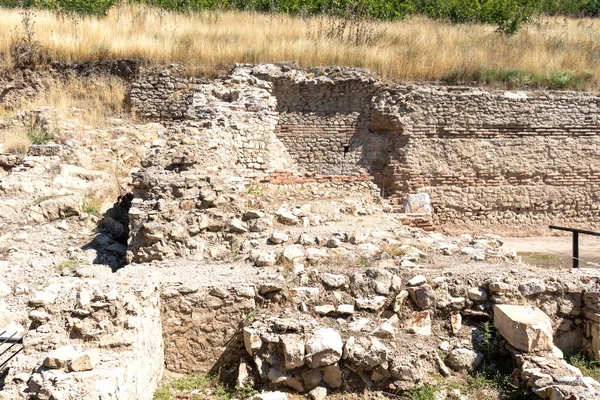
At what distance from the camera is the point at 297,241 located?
18.8 feet

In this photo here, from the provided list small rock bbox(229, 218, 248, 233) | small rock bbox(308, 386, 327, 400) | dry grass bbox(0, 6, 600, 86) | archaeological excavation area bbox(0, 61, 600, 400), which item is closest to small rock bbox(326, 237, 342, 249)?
archaeological excavation area bbox(0, 61, 600, 400)

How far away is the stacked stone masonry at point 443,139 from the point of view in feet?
33.0

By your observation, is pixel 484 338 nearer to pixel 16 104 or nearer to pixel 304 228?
pixel 304 228

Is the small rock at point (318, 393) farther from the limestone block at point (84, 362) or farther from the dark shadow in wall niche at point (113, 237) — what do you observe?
the dark shadow in wall niche at point (113, 237)

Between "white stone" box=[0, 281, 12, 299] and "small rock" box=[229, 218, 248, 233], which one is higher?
"small rock" box=[229, 218, 248, 233]

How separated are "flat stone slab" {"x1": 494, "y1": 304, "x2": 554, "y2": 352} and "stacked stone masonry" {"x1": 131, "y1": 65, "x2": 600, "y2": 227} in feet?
18.2

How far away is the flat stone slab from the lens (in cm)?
416

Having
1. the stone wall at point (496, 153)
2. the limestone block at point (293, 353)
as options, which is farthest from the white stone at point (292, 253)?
the stone wall at point (496, 153)

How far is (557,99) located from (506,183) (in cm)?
199

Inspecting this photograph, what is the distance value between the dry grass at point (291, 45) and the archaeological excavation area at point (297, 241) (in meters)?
0.53

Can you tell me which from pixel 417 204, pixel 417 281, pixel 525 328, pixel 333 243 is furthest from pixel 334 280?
pixel 417 204

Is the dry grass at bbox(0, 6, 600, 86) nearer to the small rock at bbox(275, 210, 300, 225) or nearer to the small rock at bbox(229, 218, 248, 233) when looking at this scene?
the small rock at bbox(275, 210, 300, 225)

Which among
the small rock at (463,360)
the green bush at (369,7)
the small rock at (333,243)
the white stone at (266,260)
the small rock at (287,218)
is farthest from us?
the green bush at (369,7)

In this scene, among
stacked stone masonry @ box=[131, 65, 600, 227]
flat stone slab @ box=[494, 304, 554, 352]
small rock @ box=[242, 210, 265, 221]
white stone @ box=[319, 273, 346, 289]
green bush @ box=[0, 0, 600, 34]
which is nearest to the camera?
flat stone slab @ box=[494, 304, 554, 352]
